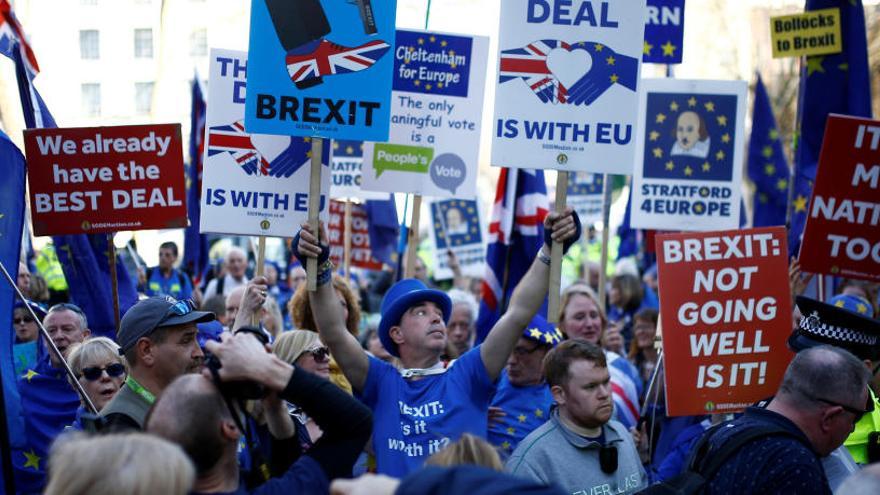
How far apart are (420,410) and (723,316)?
181cm

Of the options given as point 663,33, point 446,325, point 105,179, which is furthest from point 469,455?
point 663,33

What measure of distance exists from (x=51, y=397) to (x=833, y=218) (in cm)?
490

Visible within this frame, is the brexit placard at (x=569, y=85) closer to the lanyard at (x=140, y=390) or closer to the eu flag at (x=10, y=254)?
the lanyard at (x=140, y=390)

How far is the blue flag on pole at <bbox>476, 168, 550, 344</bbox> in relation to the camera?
31.2ft

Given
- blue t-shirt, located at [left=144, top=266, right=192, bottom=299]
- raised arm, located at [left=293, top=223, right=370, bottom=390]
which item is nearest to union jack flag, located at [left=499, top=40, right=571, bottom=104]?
raised arm, located at [left=293, top=223, right=370, bottom=390]

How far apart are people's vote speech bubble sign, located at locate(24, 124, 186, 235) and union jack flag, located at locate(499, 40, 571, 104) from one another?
2252mm

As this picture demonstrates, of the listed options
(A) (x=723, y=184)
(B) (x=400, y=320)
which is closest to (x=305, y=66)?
(B) (x=400, y=320)

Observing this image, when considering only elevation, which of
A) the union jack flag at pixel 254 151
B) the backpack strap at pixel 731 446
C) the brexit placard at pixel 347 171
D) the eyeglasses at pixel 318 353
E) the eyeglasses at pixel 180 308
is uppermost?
the union jack flag at pixel 254 151

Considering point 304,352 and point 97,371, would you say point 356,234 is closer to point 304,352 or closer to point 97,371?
point 304,352

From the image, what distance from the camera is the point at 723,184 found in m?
9.30

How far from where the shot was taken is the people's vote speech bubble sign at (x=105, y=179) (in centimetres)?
722

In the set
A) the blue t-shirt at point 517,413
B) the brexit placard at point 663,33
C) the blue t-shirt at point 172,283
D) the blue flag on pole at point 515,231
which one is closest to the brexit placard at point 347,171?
the blue flag on pole at point 515,231

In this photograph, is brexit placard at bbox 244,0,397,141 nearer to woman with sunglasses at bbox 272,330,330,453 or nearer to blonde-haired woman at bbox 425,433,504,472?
woman with sunglasses at bbox 272,330,330,453

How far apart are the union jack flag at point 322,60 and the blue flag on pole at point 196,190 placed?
5.14 m
